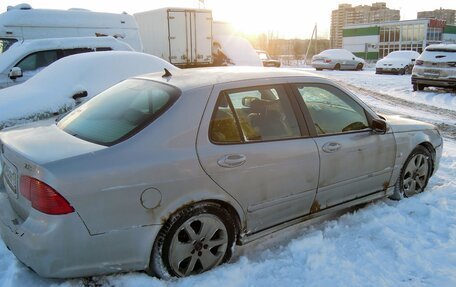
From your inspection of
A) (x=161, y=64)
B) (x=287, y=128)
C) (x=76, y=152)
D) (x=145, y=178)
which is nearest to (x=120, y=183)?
(x=145, y=178)

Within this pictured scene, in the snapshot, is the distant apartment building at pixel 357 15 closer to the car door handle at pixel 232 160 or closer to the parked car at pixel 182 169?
the parked car at pixel 182 169

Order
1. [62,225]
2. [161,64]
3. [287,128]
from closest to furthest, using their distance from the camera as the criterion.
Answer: [62,225] → [287,128] → [161,64]

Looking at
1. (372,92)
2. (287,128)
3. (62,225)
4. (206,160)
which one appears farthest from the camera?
(372,92)

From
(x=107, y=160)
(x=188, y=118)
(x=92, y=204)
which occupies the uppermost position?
(x=188, y=118)

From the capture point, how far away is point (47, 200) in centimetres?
263

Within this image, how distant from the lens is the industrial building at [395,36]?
45.5 meters

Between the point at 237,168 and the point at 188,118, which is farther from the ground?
the point at 188,118

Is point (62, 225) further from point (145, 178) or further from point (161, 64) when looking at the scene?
point (161, 64)

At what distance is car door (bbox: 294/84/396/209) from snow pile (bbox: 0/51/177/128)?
3096mm

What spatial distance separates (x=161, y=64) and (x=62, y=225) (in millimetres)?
5347

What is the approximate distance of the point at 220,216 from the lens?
322 cm

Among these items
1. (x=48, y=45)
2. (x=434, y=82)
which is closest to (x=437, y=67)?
(x=434, y=82)

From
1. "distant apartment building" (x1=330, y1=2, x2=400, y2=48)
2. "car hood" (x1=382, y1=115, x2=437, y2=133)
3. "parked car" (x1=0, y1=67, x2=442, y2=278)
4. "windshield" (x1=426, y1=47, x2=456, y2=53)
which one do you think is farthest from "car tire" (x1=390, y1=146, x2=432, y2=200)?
"distant apartment building" (x1=330, y1=2, x2=400, y2=48)

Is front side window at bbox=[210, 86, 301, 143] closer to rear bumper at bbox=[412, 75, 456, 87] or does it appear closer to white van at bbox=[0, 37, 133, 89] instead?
white van at bbox=[0, 37, 133, 89]
